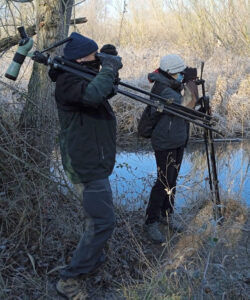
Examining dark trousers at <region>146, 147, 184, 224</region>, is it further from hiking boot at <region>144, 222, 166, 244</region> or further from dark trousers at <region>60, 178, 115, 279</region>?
dark trousers at <region>60, 178, 115, 279</region>

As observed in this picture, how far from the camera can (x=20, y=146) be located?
12.6ft

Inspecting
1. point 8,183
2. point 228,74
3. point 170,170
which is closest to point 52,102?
point 8,183

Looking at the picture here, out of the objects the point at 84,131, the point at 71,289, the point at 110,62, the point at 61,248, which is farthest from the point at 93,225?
the point at 110,62

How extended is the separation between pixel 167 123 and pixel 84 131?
147 centimetres

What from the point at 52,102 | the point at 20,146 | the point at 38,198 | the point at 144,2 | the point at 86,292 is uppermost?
the point at 144,2

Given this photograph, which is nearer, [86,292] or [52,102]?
[86,292]

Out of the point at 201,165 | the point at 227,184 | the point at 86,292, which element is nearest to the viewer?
the point at 86,292

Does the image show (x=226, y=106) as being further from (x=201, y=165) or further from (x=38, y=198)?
(x=38, y=198)

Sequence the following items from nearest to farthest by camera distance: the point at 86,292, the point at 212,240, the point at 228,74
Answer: the point at 212,240 → the point at 86,292 → the point at 228,74

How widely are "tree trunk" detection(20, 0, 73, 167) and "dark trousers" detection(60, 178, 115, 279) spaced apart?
3.74ft

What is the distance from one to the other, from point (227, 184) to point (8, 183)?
2.85m

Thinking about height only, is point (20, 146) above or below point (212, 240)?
above

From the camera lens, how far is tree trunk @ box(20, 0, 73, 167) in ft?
13.3

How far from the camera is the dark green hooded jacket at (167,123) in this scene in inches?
161
